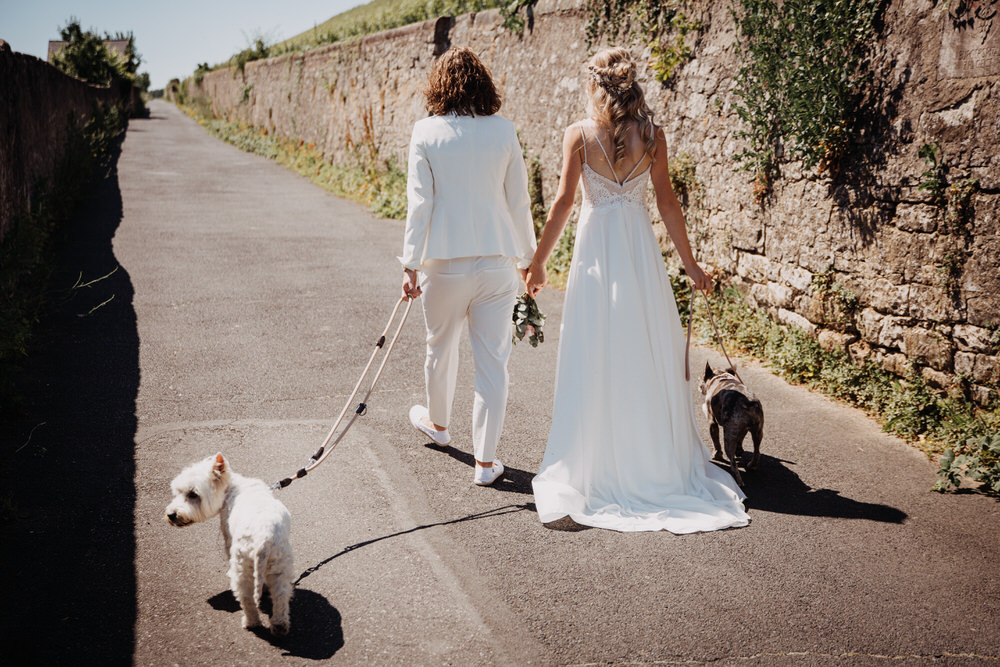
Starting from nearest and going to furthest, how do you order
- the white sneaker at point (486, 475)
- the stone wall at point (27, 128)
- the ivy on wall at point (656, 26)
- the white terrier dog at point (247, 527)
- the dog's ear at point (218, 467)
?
the white terrier dog at point (247, 527) → the dog's ear at point (218, 467) → the white sneaker at point (486, 475) → the ivy on wall at point (656, 26) → the stone wall at point (27, 128)

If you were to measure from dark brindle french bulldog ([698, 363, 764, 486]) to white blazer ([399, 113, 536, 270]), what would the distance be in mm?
1494

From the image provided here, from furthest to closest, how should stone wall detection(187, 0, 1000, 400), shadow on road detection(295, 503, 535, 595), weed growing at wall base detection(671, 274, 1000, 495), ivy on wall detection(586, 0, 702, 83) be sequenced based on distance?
ivy on wall detection(586, 0, 702, 83) < stone wall detection(187, 0, 1000, 400) < weed growing at wall base detection(671, 274, 1000, 495) < shadow on road detection(295, 503, 535, 595)

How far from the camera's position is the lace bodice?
393 centimetres

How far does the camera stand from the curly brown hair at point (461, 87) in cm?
375

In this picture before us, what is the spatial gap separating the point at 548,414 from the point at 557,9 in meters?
6.10

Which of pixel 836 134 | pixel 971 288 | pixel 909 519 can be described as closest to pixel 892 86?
pixel 836 134

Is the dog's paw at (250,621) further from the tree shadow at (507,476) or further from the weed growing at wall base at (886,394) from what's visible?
the weed growing at wall base at (886,394)

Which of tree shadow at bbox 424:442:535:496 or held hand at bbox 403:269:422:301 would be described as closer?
held hand at bbox 403:269:422:301

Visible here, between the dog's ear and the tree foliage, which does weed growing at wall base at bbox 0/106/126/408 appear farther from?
the tree foliage

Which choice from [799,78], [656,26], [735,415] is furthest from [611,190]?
[656,26]

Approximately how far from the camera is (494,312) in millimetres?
4016

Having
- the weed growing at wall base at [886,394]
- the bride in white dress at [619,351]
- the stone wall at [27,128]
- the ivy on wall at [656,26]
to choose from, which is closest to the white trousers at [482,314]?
the bride in white dress at [619,351]

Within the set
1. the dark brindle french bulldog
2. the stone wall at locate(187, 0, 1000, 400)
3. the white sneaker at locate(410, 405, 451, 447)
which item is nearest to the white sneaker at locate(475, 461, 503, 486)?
the white sneaker at locate(410, 405, 451, 447)

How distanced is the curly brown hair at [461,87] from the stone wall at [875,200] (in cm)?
297
